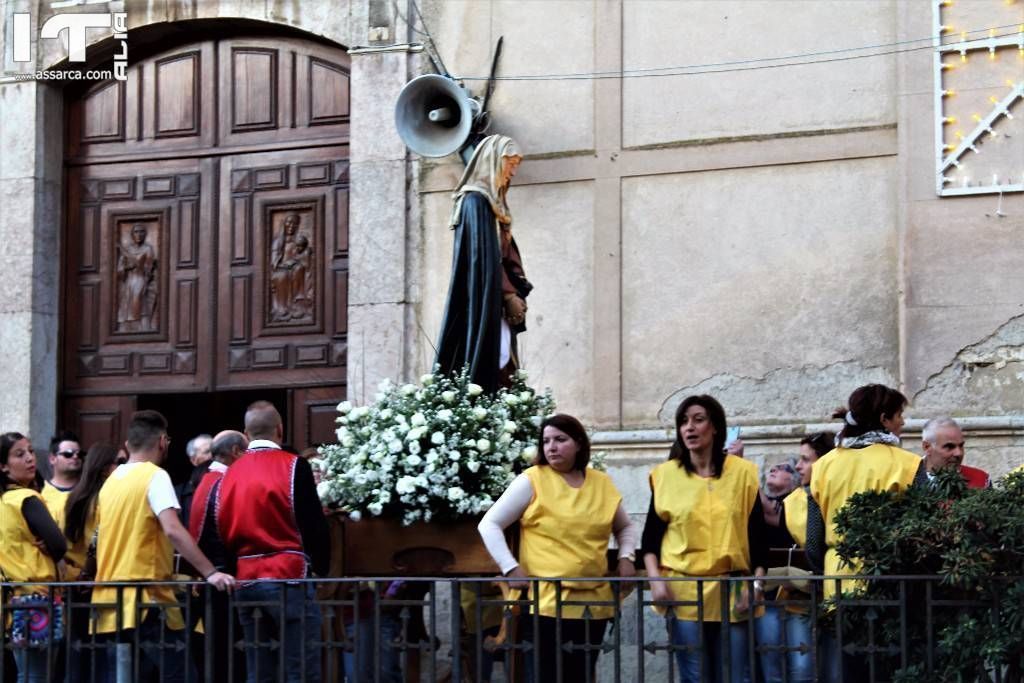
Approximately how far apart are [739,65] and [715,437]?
14.7 ft

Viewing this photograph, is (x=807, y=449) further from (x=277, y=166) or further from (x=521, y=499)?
(x=277, y=166)

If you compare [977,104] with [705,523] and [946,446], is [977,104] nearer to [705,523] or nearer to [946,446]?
[946,446]

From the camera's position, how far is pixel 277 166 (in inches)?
529

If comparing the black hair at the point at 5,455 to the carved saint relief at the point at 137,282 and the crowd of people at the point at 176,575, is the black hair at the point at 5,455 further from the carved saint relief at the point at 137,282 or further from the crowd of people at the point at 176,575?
the carved saint relief at the point at 137,282

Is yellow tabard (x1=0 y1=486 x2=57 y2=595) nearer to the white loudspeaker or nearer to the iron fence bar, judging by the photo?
the iron fence bar

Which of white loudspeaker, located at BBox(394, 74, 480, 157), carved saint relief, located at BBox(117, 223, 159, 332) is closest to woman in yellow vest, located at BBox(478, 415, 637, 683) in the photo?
white loudspeaker, located at BBox(394, 74, 480, 157)

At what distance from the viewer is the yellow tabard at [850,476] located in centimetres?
774

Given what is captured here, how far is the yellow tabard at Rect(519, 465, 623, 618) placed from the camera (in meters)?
8.07

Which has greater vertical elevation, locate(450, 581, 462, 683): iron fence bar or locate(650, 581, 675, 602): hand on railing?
locate(650, 581, 675, 602): hand on railing

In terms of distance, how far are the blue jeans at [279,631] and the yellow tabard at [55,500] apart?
164 centimetres

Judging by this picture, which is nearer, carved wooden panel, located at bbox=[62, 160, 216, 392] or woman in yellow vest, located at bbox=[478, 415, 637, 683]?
woman in yellow vest, located at bbox=[478, 415, 637, 683]

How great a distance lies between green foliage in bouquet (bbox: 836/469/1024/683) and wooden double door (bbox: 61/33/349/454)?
622cm

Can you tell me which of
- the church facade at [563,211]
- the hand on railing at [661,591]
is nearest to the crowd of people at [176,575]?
the hand on railing at [661,591]

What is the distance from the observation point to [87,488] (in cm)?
896
